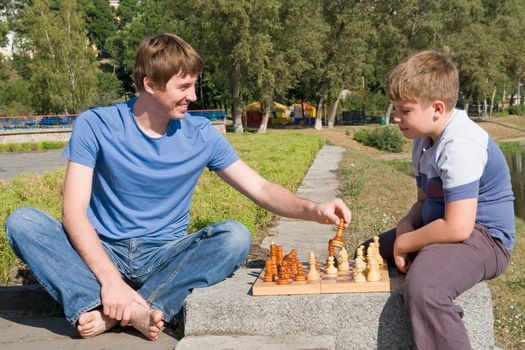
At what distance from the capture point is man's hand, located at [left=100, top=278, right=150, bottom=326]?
3.27m

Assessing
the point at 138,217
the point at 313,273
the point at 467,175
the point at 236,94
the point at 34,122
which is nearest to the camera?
the point at 467,175

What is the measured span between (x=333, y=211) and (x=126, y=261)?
115 centimetres

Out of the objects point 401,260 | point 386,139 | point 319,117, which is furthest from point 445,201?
point 319,117

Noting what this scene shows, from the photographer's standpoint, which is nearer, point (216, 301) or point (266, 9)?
point (216, 301)

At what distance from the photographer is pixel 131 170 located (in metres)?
3.55

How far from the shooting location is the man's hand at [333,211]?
352 centimetres

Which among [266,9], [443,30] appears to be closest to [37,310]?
[266,9]

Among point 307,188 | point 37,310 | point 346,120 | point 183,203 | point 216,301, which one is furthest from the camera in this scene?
point 346,120

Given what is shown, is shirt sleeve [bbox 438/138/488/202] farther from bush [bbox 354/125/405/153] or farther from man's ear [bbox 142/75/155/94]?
bush [bbox 354/125/405/153]

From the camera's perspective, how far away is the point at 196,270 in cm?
345

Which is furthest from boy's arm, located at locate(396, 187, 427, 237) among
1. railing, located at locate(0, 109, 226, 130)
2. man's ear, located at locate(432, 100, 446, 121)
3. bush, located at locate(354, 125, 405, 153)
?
bush, located at locate(354, 125, 405, 153)

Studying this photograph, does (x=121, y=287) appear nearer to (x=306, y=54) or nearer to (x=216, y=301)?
(x=216, y=301)

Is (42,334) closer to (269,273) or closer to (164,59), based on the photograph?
(269,273)

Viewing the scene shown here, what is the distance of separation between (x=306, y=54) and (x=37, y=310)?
115 feet
